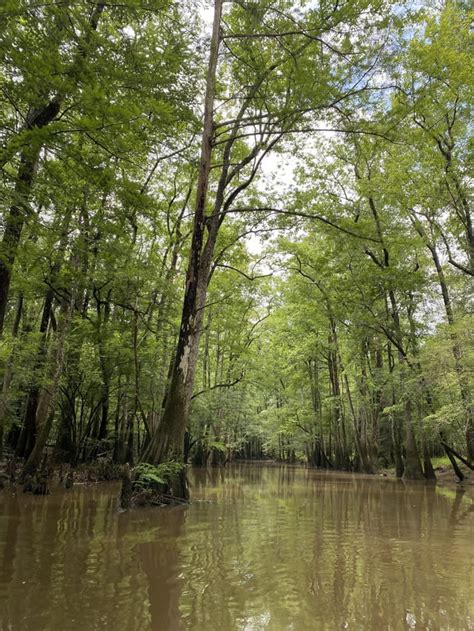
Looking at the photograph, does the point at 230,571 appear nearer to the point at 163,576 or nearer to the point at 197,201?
the point at 163,576

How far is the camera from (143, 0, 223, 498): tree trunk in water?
924 centimetres

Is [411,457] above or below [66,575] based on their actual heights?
above

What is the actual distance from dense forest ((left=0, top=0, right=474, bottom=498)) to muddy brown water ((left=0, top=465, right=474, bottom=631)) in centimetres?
221

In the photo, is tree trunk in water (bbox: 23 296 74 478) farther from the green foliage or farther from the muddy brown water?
the green foliage

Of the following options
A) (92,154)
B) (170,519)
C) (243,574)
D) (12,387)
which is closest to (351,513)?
(170,519)

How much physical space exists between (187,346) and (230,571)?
5.87m

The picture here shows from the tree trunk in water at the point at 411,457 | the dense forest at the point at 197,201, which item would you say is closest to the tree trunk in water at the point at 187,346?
the dense forest at the point at 197,201

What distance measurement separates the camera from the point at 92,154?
6539mm

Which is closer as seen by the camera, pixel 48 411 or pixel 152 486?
pixel 152 486

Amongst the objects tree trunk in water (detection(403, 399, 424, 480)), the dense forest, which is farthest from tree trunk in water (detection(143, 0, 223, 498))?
tree trunk in water (detection(403, 399, 424, 480))

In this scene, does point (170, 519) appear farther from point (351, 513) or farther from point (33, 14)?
point (33, 14)

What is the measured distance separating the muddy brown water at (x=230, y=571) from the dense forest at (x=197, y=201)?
2210 millimetres

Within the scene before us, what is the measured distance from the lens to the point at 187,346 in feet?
32.5

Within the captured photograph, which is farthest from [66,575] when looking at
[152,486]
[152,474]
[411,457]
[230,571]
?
[411,457]
